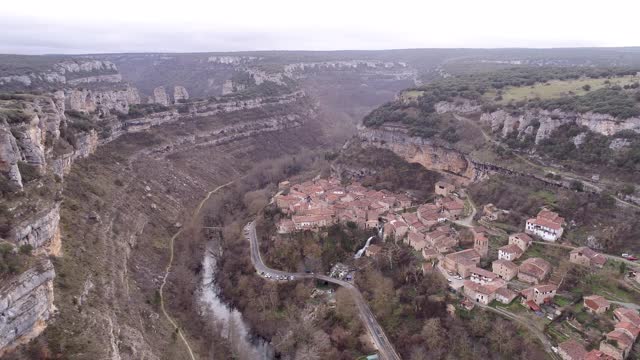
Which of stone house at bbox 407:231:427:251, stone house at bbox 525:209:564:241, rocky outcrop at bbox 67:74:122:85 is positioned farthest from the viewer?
rocky outcrop at bbox 67:74:122:85

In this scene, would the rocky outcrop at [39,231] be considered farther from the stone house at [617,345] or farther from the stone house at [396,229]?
the stone house at [617,345]

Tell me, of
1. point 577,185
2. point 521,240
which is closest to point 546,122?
point 577,185

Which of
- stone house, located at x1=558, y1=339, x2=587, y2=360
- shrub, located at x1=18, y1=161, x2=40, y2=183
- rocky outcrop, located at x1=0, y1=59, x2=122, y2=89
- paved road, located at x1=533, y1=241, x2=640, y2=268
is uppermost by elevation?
rocky outcrop, located at x1=0, y1=59, x2=122, y2=89

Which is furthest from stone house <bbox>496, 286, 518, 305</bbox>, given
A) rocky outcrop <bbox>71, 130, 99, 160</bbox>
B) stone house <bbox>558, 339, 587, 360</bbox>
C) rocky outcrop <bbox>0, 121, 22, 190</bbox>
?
rocky outcrop <bbox>71, 130, 99, 160</bbox>

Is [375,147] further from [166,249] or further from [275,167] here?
[166,249]

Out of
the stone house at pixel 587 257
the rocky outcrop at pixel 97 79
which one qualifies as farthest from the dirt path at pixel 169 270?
the rocky outcrop at pixel 97 79

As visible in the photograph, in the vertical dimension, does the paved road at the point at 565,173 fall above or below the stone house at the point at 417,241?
above

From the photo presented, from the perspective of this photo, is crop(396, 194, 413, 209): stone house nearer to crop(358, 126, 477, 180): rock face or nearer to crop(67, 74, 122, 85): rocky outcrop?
crop(358, 126, 477, 180): rock face
